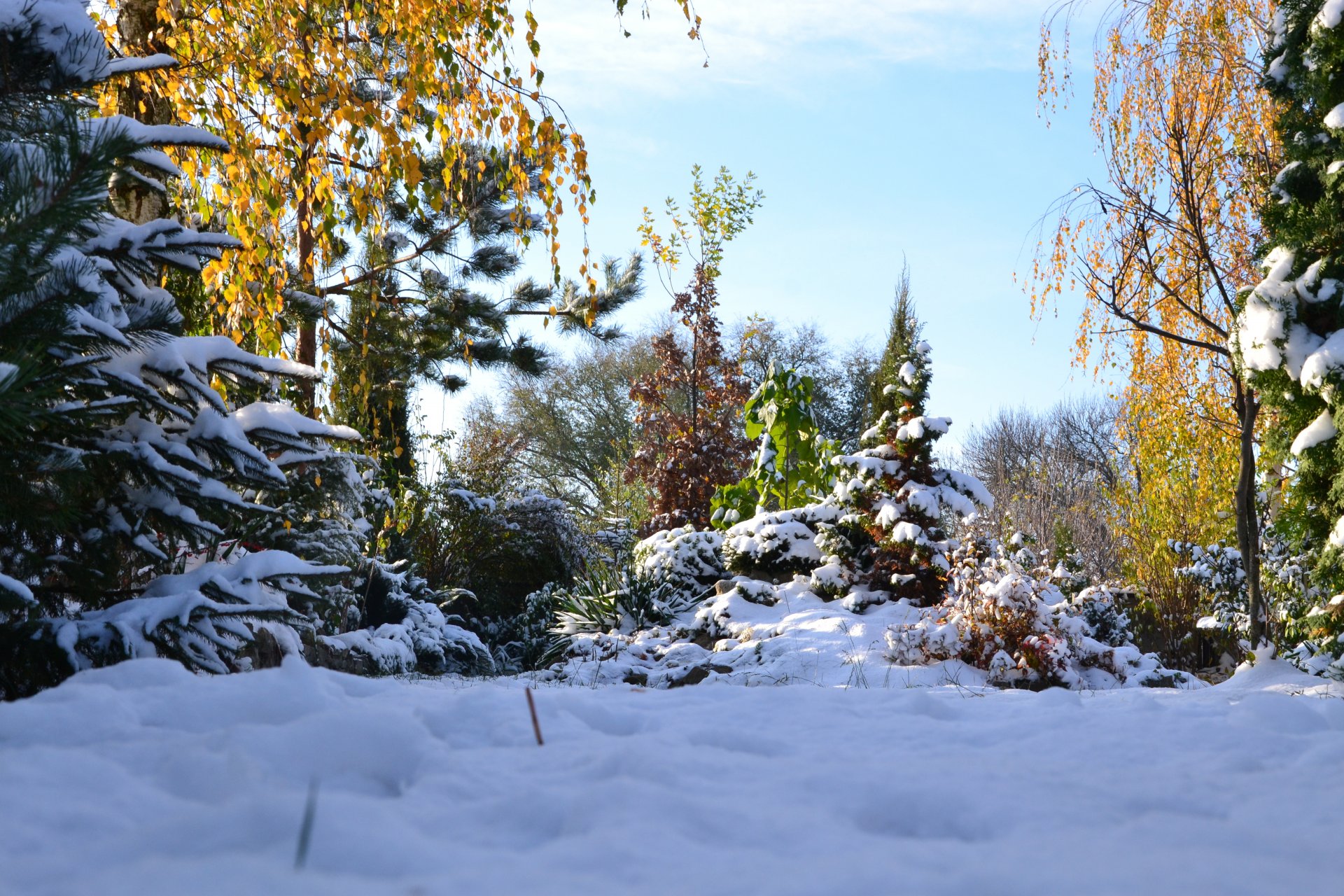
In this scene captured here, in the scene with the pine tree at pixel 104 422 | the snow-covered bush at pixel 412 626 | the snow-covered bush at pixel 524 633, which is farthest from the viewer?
the snow-covered bush at pixel 524 633

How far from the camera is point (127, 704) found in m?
1.50

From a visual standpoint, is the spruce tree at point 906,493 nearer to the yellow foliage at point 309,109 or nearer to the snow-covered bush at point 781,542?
the snow-covered bush at point 781,542

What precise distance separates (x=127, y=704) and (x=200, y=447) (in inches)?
53.1

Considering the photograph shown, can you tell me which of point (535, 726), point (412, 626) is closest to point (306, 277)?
point (412, 626)

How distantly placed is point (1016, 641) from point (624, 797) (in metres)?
4.67

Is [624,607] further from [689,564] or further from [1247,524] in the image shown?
[1247,524]

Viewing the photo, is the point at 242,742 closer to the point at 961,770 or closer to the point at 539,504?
the point at 961,770

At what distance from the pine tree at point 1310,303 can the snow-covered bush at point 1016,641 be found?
60.2 inches

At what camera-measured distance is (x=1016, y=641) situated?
5.38 m

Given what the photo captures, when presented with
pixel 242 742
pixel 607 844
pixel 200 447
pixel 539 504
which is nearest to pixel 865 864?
pixel 607 844

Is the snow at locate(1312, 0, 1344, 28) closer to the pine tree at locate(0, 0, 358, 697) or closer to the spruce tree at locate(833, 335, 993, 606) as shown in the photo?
the spruce tree at locate(833, 335, 993, 606)

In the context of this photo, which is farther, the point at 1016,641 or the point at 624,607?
the point at 624,607

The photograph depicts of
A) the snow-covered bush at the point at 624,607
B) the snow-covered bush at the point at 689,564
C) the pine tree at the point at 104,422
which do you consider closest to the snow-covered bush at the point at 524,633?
the snow-covered bush at the point at 624,607

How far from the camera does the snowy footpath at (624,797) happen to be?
986mm
